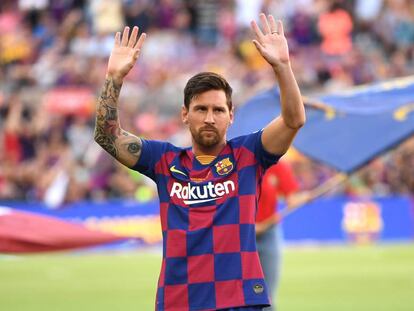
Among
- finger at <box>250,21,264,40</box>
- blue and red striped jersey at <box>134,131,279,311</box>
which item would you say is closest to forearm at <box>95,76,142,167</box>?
blue and red striped jersey at <box>134,131,279,311</box>

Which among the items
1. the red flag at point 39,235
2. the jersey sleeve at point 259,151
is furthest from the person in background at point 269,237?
the jersey sleeve at point 259,151

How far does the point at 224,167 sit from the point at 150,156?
42 cm

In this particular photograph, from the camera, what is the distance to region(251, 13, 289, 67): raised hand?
5.16 metres

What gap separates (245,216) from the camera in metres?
5.27

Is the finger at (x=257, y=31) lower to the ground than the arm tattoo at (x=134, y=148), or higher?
higher

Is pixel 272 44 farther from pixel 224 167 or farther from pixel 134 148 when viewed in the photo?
pixel 134 148

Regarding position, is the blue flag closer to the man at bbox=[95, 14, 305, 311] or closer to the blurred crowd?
the man at bbox=[95, 14, 305, 311]

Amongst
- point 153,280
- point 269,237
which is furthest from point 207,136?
point 153,280

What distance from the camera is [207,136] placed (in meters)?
5.30

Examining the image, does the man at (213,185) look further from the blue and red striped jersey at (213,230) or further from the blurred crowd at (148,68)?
the blurred crowd at (148,68)

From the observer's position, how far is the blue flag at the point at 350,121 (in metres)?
9.67

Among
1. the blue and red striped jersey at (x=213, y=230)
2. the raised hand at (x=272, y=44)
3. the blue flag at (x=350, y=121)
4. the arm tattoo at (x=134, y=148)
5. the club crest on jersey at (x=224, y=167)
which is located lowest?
the blue and red striped jersey at (x=213, y=230)

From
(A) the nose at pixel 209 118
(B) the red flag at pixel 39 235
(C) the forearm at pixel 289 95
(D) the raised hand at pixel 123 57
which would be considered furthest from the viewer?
(B) the red flag at pixel 39 235

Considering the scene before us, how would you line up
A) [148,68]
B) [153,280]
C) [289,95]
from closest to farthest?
[289,95] → [153,280] → [148,68]
